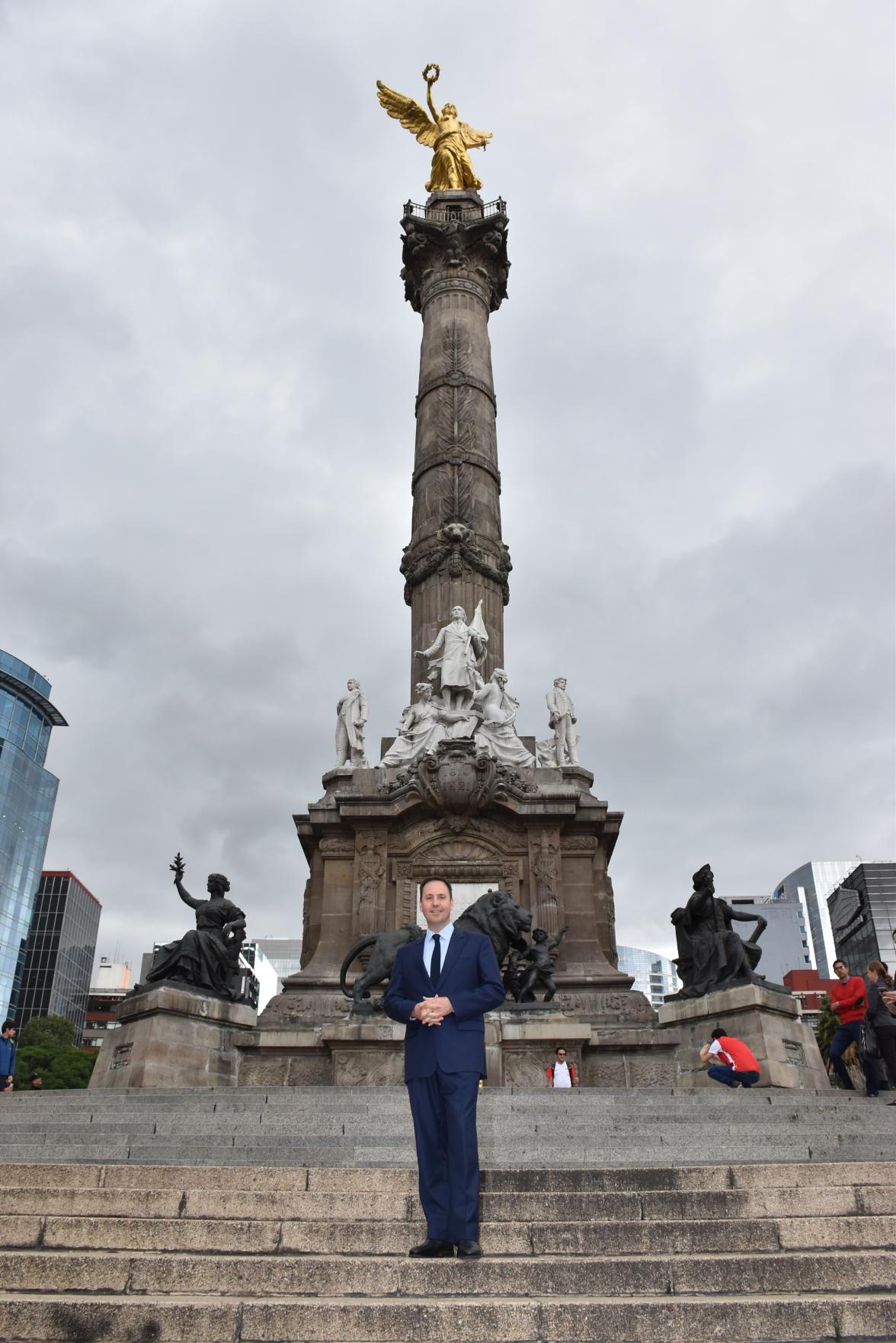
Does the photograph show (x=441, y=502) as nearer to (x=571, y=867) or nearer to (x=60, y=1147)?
(x=571, y=867)

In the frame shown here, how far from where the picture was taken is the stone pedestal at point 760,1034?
12.9 m

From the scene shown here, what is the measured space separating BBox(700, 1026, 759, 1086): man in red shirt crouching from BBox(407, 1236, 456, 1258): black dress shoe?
5.58 m

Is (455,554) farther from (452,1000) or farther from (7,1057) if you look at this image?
(452,1000)

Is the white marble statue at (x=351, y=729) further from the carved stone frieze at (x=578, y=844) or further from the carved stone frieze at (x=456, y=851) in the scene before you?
the carved stone frieze at (x=578, y=844)

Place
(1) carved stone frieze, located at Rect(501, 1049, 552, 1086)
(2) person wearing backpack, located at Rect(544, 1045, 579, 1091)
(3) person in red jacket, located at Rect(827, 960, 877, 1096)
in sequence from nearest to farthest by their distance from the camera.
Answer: (3) person in red jacket, located at Rect(827, 960, 877, 1096) → (2) person wearing backpack, located at Rect(544, 1045, 579, 1091) → (1) carved stone frieze, located at Rect(501, 1049, 552, 1086)

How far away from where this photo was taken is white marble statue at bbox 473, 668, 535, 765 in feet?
61.2

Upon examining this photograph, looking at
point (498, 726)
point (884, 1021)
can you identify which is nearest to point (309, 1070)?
point (498, 726)

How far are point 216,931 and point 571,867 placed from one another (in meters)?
6.36

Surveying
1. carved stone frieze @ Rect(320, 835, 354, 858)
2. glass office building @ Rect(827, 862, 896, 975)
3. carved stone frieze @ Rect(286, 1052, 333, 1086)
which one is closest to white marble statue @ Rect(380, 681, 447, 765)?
carved stone frieze @ Rect(320, 835, 354, 858)

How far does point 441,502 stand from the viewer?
23.2 m

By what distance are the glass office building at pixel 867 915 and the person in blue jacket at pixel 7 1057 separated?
2408 inches

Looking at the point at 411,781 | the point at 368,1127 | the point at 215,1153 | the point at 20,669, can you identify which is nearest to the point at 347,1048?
the point at 411,781

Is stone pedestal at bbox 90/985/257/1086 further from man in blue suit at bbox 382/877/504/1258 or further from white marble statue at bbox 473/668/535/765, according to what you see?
man in blue suit at bbox 382/877/504/1258

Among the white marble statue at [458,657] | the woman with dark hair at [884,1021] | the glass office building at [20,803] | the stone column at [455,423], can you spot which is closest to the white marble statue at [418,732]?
the white marble statue at [458,657]
